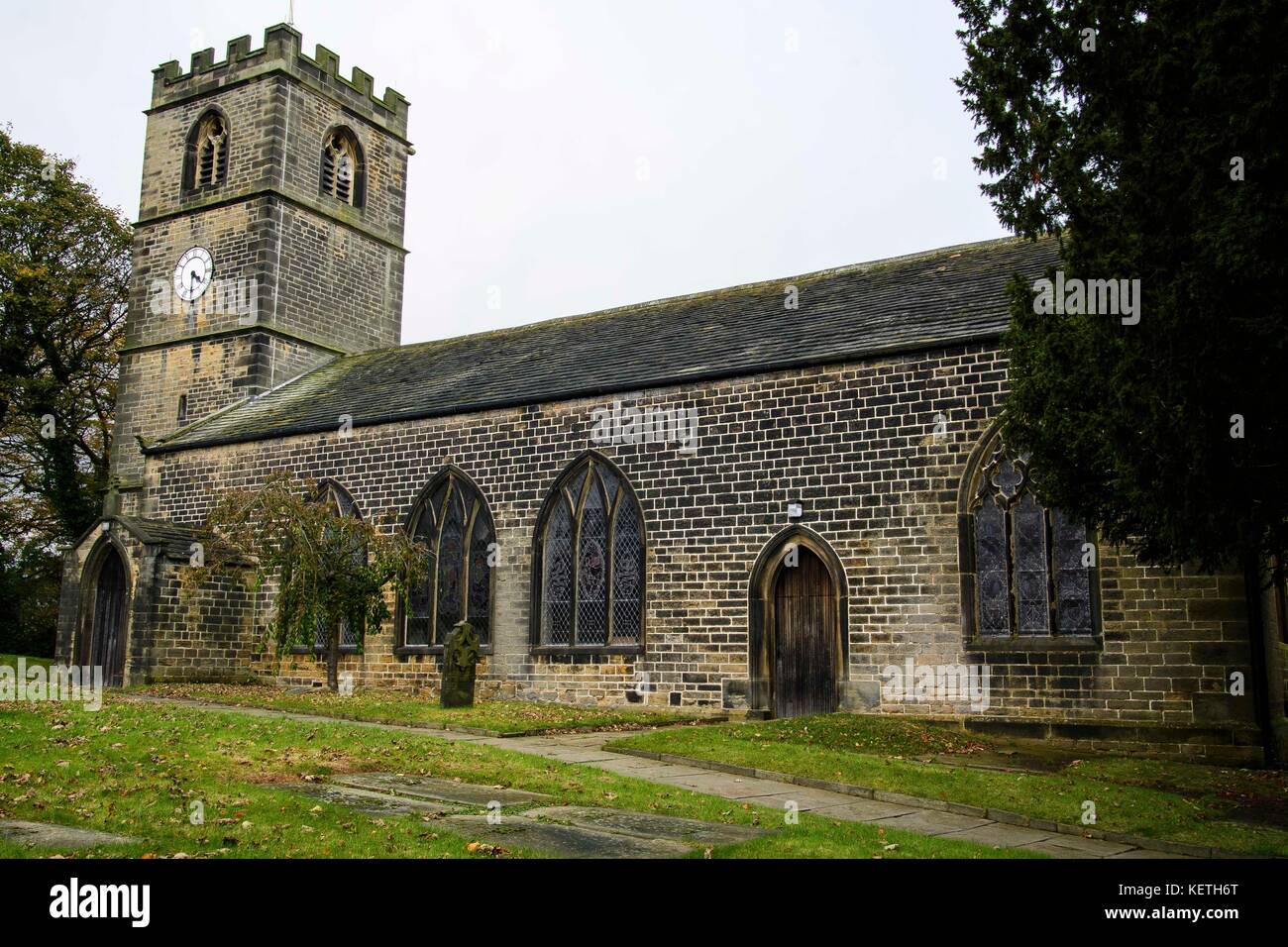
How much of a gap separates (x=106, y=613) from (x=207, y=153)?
44.5 ft

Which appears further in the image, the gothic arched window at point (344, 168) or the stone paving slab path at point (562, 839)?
the gothic arched window at point (344, 168)

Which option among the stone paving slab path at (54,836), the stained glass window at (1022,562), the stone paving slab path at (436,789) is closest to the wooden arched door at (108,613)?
the stone paving slab path at (436,789)

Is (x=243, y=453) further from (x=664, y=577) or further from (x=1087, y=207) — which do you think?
(x=1087, y=207)

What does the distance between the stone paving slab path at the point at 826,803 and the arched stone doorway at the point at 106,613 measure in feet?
39.0

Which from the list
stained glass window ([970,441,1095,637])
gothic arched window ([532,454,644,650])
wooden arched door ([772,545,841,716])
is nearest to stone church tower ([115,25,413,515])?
gothic arched window ([532,454,644,650])

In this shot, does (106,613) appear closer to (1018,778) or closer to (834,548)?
(834,548)

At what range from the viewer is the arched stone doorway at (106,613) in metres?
22.2

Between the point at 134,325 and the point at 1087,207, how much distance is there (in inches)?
1037

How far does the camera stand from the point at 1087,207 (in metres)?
10.0

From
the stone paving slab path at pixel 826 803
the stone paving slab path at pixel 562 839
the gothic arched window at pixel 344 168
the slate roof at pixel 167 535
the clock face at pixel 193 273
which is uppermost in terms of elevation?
the gothic arched window at pixel 344 168

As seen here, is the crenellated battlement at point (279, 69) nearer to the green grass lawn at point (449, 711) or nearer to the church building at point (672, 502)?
the church building at point (672, 502)

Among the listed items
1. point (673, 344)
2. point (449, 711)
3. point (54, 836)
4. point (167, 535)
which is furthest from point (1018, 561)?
point (167, 535)

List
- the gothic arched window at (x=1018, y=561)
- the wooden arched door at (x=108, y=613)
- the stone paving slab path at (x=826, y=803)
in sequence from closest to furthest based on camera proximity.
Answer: the stone paving slab path at (x=826, y=803), the gothic arched window at (x=1018, y=561), the wooden arched door at (x=108, y=613)

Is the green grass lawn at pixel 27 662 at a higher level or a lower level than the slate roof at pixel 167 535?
lower
